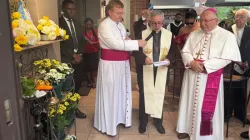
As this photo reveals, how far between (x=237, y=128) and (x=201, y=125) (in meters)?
0.77

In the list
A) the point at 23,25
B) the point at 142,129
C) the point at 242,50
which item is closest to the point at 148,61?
the point at 142,129

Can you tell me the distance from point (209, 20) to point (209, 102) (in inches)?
31.1

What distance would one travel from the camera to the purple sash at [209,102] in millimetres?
2283

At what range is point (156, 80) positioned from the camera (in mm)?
2645

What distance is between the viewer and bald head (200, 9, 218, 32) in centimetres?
216

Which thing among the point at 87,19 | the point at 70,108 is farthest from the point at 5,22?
the point at 87,19

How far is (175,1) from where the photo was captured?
5156 mm

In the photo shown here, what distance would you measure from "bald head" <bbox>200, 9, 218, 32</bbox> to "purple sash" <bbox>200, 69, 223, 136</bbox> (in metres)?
0.43

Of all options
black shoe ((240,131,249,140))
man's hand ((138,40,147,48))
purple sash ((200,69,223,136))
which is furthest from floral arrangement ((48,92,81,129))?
black shoe ((240,131,249,140))

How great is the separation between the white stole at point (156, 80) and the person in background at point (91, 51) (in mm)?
1376

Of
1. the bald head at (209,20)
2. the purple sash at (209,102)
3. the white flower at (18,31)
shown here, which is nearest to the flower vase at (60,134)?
the white flower at (18,31)

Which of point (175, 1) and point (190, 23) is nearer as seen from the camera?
point (190, 23)

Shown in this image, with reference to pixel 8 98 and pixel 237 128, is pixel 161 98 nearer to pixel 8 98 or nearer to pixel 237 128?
pixel 237 128

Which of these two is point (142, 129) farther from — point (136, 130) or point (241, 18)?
point (241, 18)
